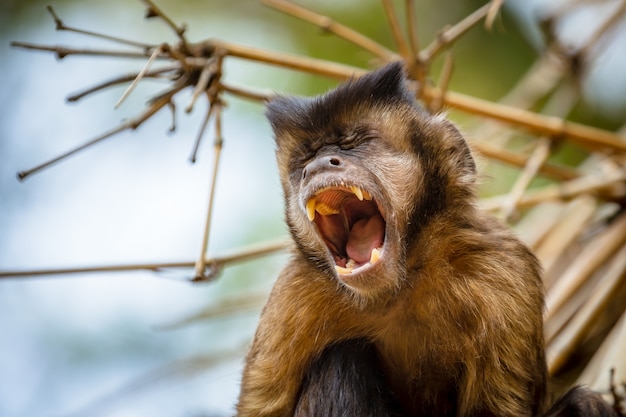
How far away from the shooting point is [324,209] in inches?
131

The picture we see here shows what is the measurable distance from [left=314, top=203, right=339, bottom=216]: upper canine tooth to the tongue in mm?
120

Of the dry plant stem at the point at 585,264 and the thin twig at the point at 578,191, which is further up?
the thin twig at the point at 578,191

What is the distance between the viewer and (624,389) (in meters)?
3.50

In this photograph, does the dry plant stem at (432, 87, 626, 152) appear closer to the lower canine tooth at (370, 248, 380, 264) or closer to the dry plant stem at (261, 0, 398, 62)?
the dry plant stem at (261, 0, 398, 62)

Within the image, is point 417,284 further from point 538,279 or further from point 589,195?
point 589,195

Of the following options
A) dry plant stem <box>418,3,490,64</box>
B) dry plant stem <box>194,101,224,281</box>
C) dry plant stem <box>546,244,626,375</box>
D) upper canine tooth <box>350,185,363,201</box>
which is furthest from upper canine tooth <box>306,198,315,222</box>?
dry plant stem <box>546,244,626,375</box>

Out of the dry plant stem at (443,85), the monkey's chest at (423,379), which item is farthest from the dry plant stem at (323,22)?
the monkey's chest at (423,379)

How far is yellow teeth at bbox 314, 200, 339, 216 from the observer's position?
10.8ft

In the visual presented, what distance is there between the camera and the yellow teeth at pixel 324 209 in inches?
130

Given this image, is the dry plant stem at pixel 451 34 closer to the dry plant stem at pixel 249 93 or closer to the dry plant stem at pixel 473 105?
the dry plant stem at pixel 473 105

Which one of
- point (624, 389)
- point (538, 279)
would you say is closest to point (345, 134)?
point (538, 279)

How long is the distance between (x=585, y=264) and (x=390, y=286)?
1.82 meters

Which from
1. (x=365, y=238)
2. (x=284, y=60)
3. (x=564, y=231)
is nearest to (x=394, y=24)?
(x=284, y=60)

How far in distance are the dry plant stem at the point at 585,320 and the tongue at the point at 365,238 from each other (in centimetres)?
137
